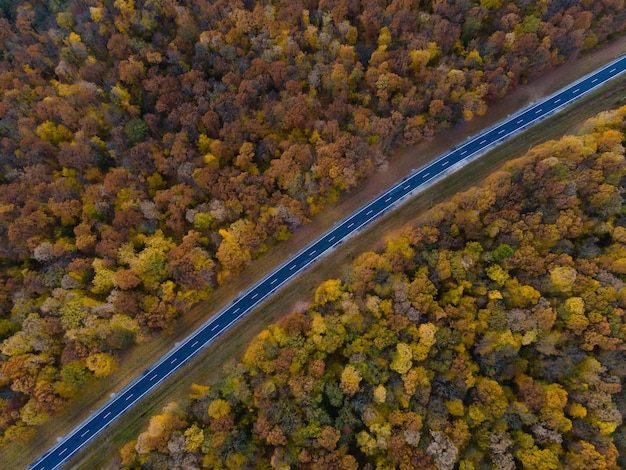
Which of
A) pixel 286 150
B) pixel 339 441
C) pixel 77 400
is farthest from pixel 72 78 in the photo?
pixel 339 441

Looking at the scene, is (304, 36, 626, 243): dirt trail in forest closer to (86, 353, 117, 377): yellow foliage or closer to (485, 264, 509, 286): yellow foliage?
(485, 264, 509, 286): yellow foliage

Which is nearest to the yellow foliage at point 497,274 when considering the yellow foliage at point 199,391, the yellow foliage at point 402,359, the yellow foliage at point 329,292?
the yellow foliage at point 402,359

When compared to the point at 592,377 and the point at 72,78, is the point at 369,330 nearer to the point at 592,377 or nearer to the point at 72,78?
the point at 592,377

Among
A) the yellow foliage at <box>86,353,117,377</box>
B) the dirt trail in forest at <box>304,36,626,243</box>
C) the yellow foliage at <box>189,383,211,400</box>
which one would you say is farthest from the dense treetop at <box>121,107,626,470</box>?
the dirt trail in forest at <box>304,36,626,243</box>

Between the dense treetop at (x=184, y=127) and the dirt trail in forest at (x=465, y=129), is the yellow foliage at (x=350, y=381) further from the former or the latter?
the dirt trail in forest at (x=465, y=129)

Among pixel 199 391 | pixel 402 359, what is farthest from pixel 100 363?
pixel 402 359

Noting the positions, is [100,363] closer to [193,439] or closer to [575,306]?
[193,439]
